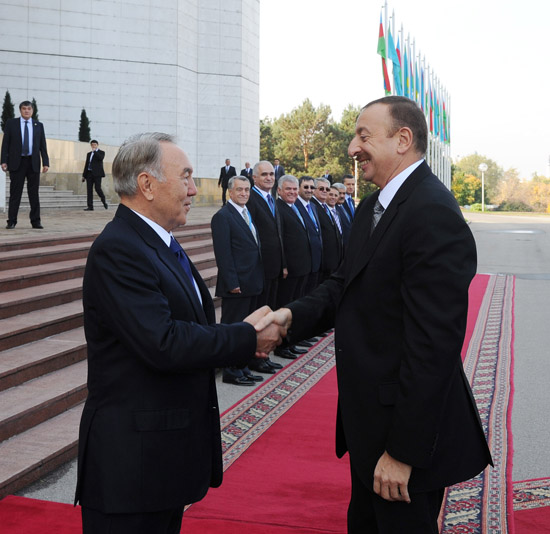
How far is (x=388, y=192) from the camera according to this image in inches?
93.4

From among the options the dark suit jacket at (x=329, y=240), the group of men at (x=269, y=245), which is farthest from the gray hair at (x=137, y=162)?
the dark suit jacket at (x=329, y=240)

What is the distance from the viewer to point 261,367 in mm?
7223

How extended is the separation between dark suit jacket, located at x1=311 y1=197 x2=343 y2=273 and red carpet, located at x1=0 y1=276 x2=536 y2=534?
3.51m

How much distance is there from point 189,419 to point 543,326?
8831 mm

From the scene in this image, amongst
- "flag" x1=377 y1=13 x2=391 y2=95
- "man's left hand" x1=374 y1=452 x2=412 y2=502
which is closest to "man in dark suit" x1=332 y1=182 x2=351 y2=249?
"man's left hand" x1=374 y1=452 x2=412 y2=502

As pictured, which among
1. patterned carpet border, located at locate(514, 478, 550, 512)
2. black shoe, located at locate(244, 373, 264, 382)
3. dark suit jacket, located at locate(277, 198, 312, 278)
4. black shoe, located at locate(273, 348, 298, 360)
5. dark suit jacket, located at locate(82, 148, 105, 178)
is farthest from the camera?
dark suit jacket, located at locate(82, 148, 105, 178)

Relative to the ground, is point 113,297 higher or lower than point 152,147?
lower

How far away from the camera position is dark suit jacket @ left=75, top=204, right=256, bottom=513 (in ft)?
6.89

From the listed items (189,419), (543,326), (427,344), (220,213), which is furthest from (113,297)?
(543,326)

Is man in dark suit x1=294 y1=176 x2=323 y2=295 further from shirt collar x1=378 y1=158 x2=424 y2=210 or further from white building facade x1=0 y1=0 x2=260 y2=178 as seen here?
white building facade x1=0 y1=0 x2=260 y2=178

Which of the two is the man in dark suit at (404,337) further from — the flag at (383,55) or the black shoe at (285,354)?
the flag at (383,55)

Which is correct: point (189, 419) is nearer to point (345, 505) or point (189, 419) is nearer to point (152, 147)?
point (152, 147)

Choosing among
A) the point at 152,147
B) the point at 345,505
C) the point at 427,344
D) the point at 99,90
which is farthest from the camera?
the point at 99,90

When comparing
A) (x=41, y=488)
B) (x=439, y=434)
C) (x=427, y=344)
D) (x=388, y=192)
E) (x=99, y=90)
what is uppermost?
(x=99, y=90)
